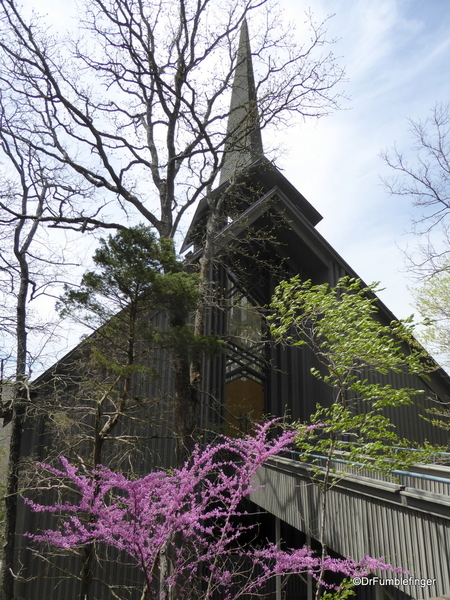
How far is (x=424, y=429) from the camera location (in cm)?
1295

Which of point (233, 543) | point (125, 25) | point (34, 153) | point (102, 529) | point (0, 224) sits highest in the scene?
point (125, 25)

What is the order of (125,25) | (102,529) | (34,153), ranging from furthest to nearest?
(34,153) → (125,25) → (102,529)

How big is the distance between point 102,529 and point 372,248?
782cm

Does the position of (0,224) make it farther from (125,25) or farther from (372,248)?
(372,248)

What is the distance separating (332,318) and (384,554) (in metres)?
2.83

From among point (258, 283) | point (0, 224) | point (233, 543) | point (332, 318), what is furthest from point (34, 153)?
point (233, 543)

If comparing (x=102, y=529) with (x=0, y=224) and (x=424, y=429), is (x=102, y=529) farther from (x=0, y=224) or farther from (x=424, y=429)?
(x=424, y=429)

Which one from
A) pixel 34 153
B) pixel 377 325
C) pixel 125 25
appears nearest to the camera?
pixel 377 325

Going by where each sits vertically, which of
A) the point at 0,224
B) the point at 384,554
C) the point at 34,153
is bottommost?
the point at 384,554

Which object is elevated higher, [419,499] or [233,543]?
[419,499]

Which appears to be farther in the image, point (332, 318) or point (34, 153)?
point (34, 153)

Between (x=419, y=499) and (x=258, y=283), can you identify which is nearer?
(x=419, y=499)

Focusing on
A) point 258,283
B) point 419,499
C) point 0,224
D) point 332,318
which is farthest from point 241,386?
point 419,499

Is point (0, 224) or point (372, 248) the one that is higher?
point (0, 224)
